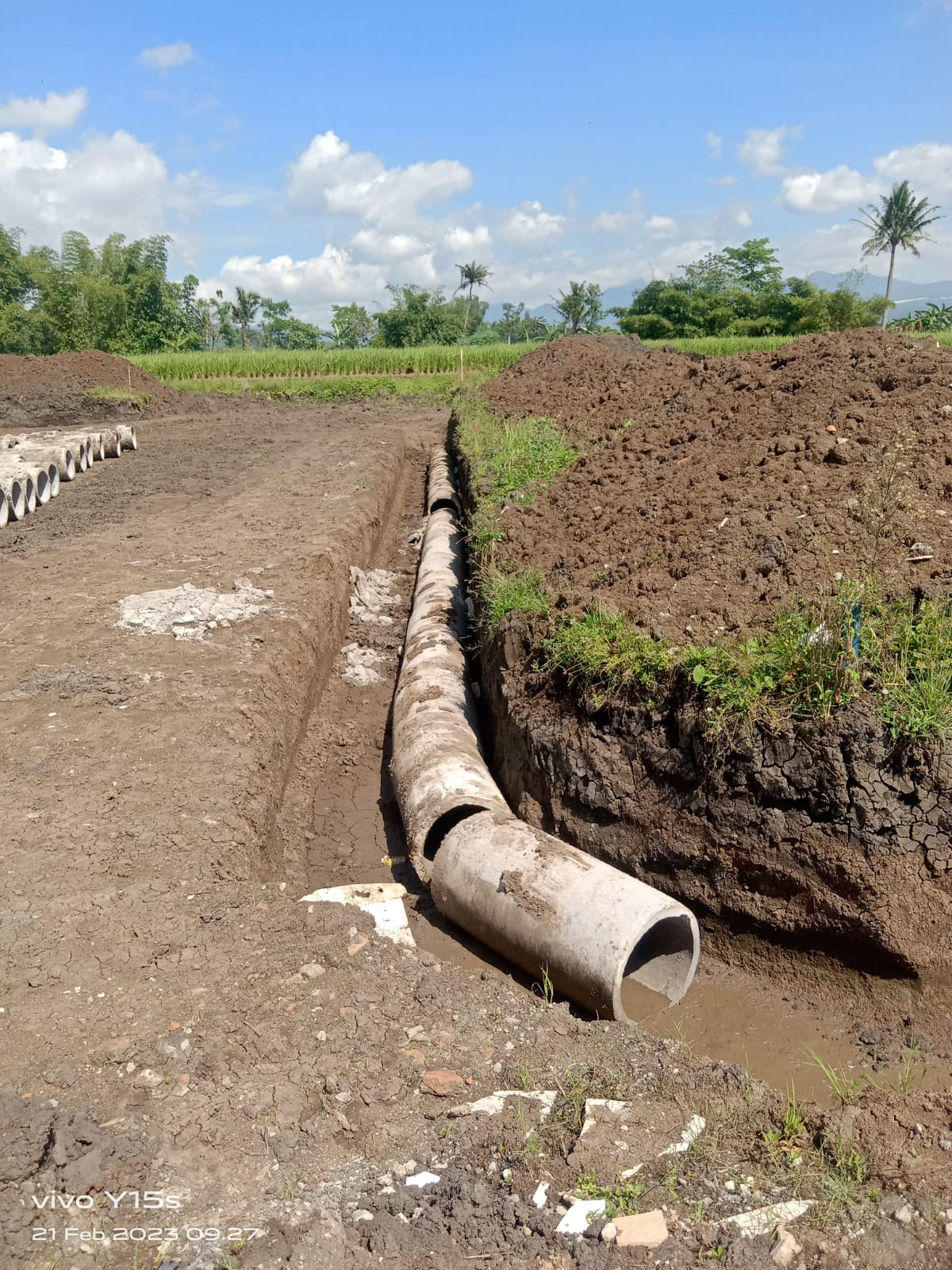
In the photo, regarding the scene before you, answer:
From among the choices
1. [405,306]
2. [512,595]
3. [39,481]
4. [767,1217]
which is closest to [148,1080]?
[767,1217]

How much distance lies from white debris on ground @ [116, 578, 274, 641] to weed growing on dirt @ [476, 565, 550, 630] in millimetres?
2302

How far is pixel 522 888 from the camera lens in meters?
3.89

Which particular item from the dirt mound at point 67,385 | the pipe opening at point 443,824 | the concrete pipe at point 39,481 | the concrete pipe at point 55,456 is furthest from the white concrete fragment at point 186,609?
the dirt mound at point 67,385

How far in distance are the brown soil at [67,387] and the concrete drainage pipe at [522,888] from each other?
20129 millimetres

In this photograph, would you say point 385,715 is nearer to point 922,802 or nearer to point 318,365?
point 922,802

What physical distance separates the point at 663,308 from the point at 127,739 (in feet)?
137

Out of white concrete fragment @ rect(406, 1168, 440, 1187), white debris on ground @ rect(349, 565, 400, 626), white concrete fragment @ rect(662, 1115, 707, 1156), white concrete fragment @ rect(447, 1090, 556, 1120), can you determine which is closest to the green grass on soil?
white concrete fragment @ rect(662, 1115, 707, 1156)

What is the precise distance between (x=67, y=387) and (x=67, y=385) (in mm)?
206

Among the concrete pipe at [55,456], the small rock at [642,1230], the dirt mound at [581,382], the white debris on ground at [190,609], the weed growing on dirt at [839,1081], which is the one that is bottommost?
the weed growing on dirt at [839,1081]

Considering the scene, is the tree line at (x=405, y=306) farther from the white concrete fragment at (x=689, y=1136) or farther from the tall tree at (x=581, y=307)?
the white concrete fragment at (x=689, y=1136)

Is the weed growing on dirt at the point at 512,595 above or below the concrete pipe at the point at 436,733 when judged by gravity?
above

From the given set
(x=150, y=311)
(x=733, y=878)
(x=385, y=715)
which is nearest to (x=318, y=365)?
(x=150, y=311)

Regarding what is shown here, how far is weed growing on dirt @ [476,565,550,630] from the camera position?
18.1 feet

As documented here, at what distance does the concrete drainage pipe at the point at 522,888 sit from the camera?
142 inches
